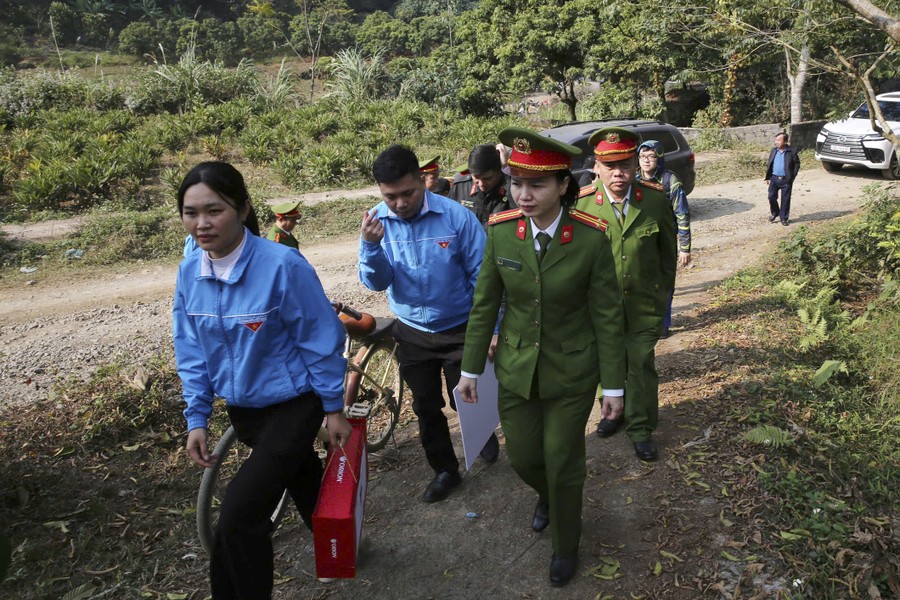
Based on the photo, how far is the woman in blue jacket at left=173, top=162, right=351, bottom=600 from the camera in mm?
2689

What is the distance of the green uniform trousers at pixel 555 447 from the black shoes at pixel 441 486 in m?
0.89

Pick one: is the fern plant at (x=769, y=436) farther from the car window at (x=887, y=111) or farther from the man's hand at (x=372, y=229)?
the car window at (x=887, y=111)

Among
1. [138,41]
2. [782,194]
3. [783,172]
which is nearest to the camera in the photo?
[783,172]

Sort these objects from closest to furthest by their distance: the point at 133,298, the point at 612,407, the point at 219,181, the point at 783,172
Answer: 1. the point at 219,181
2. the point at 612,407
3. the point at 133,298
4. the point at 783,172

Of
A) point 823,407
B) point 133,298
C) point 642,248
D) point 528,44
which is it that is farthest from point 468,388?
point 528,44

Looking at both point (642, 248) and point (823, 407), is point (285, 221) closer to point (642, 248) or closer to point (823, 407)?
point (642, 248)

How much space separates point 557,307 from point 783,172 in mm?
9809

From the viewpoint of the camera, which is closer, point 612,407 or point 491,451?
point 612,407

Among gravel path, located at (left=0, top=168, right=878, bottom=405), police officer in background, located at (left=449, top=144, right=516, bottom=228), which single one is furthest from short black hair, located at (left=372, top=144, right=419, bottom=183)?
gravel path, located at (left=0, top=168, right=878, bottom=405)

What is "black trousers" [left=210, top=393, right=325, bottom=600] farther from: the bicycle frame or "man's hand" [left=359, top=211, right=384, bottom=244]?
the bicycle frame

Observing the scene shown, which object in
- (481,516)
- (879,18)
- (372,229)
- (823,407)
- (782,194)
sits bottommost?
(481,516)

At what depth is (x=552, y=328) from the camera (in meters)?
3.14

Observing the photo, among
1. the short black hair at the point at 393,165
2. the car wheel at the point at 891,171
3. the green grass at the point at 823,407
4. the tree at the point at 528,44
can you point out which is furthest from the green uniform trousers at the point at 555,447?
the tree at the point at 528,44

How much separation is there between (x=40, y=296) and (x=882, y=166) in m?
16.0
